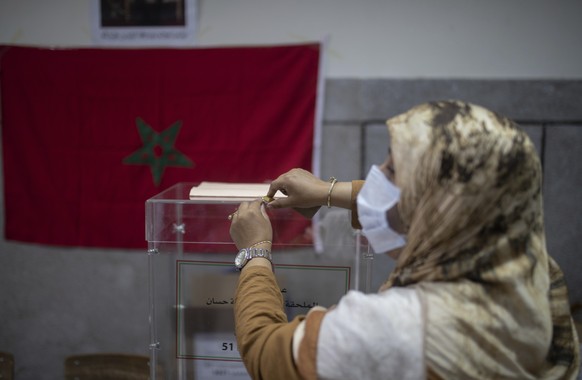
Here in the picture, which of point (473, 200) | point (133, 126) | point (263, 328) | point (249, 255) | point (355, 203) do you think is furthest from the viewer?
point (133, 126)

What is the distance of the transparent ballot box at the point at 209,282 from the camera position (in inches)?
46.3

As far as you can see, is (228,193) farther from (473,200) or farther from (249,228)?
(473,200)

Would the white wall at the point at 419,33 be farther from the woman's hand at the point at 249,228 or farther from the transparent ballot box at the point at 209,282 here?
the woman's hand at the point at 249,228

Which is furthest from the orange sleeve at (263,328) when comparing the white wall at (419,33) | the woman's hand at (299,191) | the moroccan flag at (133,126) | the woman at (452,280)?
the white wall at (419,33)

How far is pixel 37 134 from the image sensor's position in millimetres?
2297

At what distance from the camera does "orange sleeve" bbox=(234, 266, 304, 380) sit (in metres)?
0.80

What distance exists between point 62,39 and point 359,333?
2.17m

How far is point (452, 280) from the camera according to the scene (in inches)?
30.3

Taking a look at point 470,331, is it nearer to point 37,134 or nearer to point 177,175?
point 177,175

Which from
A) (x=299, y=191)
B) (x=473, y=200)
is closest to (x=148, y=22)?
(x=299, y=191)

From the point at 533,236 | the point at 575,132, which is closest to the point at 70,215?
the point at 533,236

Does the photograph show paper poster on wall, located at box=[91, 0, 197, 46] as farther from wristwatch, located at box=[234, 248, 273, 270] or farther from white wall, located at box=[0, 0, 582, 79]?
wristwatch, located at box=[234, 248, 273, 270]

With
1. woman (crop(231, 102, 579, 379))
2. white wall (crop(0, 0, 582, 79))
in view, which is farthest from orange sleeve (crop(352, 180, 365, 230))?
white wall (crop(0, 0, 582, 79))

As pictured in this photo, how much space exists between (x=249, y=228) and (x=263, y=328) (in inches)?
9.4
